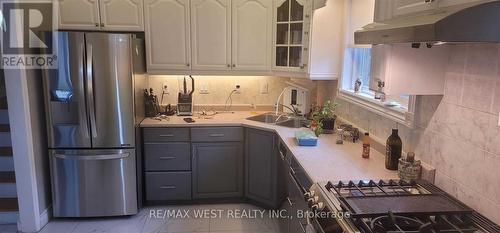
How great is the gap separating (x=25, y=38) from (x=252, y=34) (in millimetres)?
1973

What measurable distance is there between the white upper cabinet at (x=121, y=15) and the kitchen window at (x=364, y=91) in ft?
6.41

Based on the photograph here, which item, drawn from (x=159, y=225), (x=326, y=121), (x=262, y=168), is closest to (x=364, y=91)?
(x=326, y=121)

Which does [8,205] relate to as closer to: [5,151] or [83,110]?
[5,151]

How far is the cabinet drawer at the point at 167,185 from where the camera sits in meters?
3.49

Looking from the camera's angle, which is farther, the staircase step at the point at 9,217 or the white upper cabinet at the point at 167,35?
the white upper cabinet at the point at 167,35

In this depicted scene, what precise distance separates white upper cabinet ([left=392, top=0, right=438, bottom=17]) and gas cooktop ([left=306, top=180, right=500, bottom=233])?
0.84 meters

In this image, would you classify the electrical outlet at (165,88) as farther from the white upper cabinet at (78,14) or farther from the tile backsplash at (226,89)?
the white upper cabinet at (78,14)

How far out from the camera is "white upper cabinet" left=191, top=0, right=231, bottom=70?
11.4 ft

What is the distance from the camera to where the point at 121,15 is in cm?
341

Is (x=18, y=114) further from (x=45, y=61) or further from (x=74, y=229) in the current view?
(x=74, y=229)

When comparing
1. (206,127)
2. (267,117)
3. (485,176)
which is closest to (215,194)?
(206,127)

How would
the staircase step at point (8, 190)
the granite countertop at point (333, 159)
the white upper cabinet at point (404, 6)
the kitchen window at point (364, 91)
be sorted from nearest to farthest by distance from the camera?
the white upper cabinet at point (404, 6) → the granite countertop at point (333, 159) → the kitchen window at point (364, 91) → the staircase step at point (8, 190)

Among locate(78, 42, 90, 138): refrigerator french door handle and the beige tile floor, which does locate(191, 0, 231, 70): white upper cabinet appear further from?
the beige tile floor

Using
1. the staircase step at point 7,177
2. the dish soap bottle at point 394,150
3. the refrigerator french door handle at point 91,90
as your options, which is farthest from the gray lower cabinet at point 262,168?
the staircase step at point 7,177
